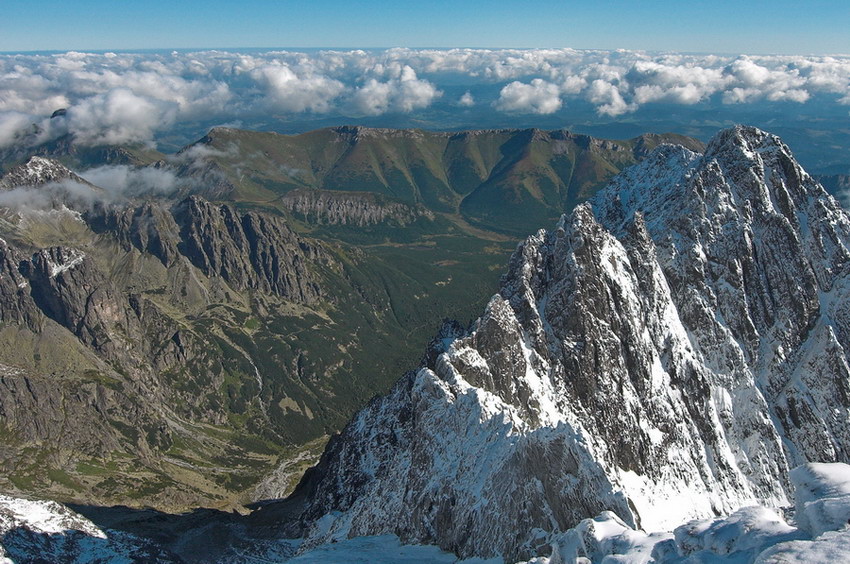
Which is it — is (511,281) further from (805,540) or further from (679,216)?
(805,540)

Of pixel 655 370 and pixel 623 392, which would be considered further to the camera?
pixel 655 370

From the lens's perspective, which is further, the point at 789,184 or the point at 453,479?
the point at 789,184

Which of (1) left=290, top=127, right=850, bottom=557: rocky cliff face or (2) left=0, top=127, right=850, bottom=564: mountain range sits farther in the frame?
(1) left=290, top=127, right=850, bottom=557: rocky cliff face

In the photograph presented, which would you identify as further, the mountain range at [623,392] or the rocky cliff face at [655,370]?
the rocky cliff face at [655,370]

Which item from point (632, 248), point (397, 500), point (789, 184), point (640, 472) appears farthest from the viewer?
point (789, 184)

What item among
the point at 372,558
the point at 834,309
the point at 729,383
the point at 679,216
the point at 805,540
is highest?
the point at 679,216

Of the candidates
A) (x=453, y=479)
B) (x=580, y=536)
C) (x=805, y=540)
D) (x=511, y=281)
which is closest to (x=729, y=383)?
(x=511, y=281)

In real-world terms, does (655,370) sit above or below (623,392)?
above

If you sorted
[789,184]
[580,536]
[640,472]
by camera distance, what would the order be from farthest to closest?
[789,184] < [640,472] < [580,536]
